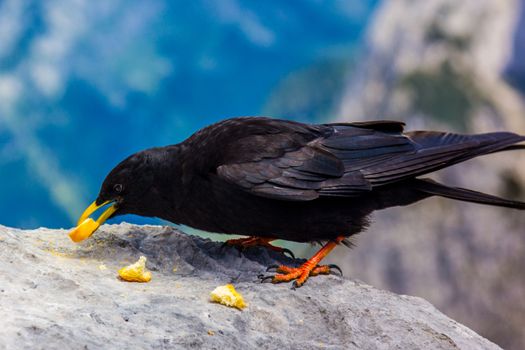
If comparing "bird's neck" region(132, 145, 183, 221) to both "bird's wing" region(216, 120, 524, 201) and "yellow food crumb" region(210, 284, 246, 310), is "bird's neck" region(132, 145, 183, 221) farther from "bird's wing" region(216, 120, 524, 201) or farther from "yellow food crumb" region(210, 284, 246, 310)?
"yellow food crumb" region(210, 284, 246, 310)

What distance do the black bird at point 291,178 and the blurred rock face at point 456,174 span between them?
3042mm

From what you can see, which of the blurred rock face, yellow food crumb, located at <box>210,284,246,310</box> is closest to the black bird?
yellow food crumb, located at <box>210,284,246,310</box>

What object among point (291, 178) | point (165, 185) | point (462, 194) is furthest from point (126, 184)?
point (462, 194)

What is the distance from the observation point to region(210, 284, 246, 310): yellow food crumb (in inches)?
149

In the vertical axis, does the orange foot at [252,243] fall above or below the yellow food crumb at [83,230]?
above

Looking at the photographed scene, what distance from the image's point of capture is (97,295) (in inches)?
143

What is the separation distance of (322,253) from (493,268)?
3509 mm

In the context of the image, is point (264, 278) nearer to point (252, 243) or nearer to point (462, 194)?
point (252, 243)

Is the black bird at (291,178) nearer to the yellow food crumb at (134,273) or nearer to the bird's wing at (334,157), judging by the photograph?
the bird's wing at (334,157)

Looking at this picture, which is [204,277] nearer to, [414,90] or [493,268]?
[493,268]

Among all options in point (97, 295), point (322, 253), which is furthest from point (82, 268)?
point (322, 253)

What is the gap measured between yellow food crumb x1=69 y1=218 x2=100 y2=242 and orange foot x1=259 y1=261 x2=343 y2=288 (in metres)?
A: 1.02

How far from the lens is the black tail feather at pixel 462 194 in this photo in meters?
4.50

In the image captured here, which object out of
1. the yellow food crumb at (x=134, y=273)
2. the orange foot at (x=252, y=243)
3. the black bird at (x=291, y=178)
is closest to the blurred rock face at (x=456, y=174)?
the orange foot at (x=252, y=243)
